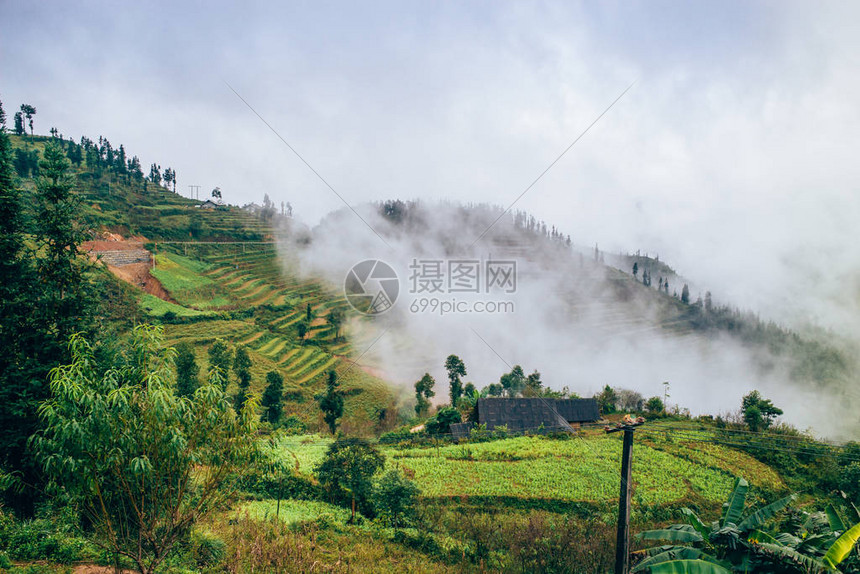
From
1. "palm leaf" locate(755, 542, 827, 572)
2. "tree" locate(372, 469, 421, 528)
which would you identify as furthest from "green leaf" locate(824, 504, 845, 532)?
"tree" locate(372, 469, 421, 528)

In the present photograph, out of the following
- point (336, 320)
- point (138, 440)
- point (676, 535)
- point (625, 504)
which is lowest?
point (676, 535)

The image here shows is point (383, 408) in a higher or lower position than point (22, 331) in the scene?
lower

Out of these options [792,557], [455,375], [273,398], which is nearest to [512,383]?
[455,375]

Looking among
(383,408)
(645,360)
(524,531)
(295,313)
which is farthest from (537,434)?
(645,360)

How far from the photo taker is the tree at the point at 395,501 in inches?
538

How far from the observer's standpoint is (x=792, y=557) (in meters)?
6.86

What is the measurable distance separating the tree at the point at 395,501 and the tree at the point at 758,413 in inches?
941

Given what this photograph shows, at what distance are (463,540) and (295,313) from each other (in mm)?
47148

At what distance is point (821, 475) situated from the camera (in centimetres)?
1922

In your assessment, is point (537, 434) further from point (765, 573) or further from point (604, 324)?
point (604, 324)

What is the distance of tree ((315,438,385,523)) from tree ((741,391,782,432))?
2461cm

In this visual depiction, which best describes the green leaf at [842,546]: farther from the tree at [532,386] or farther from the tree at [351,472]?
the tree at [532,386]

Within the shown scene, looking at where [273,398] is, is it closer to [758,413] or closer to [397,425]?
[397,425]

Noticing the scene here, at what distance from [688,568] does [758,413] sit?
82.6 feet
